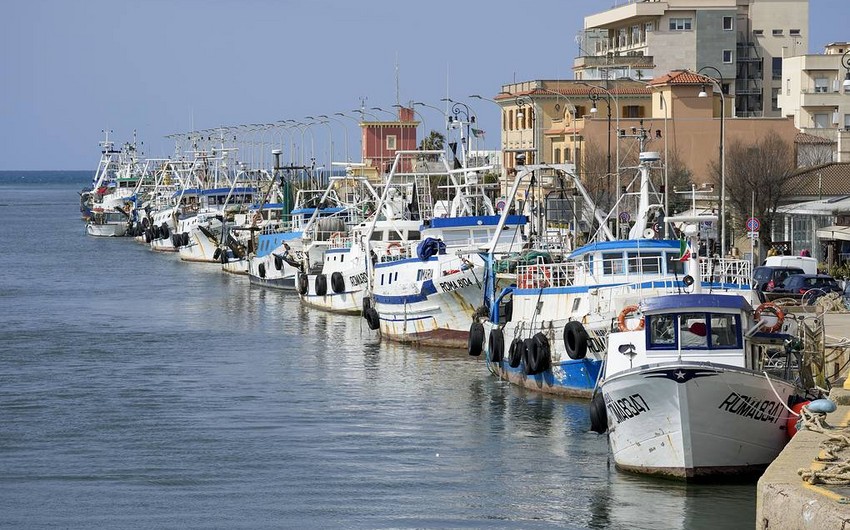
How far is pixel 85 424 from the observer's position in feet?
111

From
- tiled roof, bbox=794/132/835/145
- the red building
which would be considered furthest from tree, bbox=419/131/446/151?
tiled roof, bbox=794/132/835/145

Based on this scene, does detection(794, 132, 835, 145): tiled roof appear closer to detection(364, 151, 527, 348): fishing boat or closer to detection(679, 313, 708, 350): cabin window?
detection(364, 151, 527, 348): fishing boat

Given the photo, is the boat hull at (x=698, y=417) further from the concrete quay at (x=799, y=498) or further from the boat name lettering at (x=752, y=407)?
the concrete quay at (x=799, y=498)

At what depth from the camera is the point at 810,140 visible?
280ft

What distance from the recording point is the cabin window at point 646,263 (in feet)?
113

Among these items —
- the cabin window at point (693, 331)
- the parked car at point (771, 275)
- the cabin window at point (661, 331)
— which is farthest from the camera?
the parked car at point (771, 275)

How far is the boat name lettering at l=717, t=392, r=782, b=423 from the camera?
24516mm

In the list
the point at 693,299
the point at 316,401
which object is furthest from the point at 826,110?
the point at 693,299

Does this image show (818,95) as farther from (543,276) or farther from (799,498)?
(799,498)

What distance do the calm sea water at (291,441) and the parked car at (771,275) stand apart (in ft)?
32.1

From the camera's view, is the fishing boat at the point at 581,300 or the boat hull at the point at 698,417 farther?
the fishing boat at the point at 581,300

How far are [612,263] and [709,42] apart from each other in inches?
2992

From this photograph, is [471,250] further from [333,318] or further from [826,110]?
[826,110]

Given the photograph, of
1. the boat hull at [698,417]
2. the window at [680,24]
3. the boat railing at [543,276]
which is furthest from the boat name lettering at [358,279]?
the window at [680,24]
